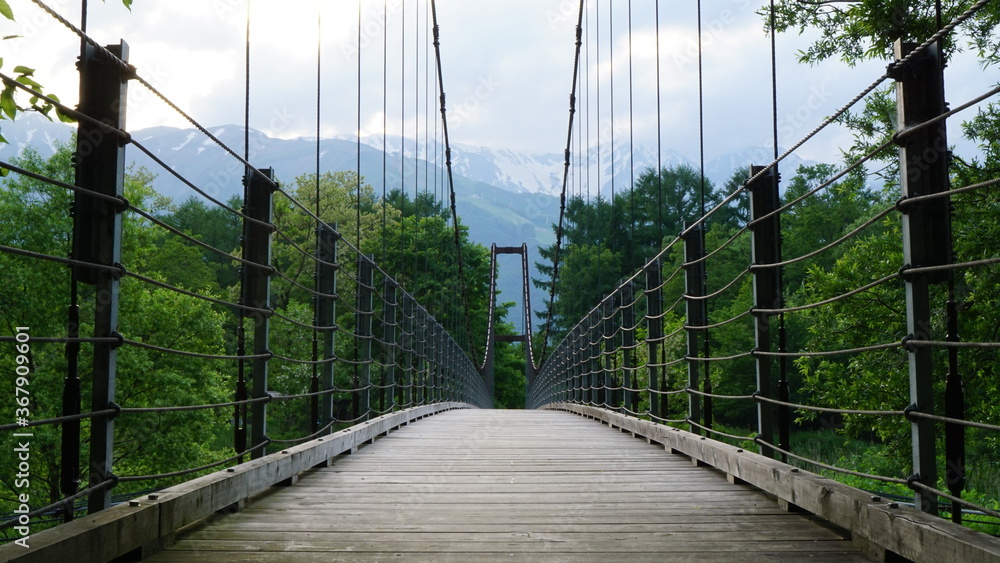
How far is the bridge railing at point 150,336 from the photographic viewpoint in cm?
156

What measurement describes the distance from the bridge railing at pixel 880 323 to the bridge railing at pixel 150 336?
4.50ft

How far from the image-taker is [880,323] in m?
8.95

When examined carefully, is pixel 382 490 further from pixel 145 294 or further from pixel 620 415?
pixel 145 294

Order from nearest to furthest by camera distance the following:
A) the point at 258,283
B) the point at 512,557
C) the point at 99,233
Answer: the point at 99,233
the point at 512,557
the point at 258,283

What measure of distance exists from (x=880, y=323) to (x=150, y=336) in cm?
1504

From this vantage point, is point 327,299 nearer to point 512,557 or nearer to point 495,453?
point 495,453

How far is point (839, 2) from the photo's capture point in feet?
28.0

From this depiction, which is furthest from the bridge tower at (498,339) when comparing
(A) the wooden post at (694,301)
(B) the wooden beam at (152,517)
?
(B) the wooden beam at (152,517)

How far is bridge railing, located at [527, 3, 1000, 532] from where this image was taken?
61.7 inches

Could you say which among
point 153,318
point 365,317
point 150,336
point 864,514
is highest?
point 153,318

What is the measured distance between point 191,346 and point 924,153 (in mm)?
19373

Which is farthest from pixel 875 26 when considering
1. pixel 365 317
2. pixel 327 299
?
pixel 327 299

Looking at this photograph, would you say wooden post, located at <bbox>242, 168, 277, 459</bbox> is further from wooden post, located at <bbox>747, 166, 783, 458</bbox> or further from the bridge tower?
the bridge tower

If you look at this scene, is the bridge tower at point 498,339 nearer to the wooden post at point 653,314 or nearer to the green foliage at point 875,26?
the green foliage at point 875,26
